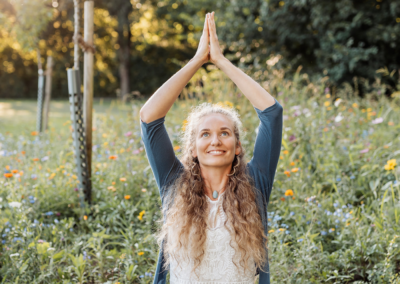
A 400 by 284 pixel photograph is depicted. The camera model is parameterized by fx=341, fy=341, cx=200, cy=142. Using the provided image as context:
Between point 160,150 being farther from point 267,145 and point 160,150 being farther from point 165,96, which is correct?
point 267,145

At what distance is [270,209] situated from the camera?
265 centimetres

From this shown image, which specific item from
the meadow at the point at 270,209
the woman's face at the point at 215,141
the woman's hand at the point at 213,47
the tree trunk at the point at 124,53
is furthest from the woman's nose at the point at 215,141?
the tree trunk at the point at 124,53

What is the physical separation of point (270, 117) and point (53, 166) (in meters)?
2.76

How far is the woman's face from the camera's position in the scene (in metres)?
1.45

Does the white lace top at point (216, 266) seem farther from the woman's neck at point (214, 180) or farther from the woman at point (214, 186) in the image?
the woman's neck at point (214, 180)

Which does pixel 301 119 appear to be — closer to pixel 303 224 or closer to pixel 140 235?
pixel 303 224

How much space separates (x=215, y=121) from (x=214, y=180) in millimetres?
268

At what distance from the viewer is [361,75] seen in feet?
26.0

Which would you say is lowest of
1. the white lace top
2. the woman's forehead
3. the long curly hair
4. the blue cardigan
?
the white lace top

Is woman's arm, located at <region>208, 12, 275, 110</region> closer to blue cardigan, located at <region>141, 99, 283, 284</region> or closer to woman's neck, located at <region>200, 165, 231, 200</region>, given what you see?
blue cardigan, located at <region>141, 99, 283, 284</region>


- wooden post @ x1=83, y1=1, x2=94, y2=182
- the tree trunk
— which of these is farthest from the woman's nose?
the tree trunk

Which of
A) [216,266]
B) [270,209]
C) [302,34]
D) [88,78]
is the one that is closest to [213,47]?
[216,266]

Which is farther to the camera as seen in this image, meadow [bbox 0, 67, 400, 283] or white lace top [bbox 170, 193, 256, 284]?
meadow [bbox 0, 67, 400, 283]

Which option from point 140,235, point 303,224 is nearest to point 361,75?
point 303,224
